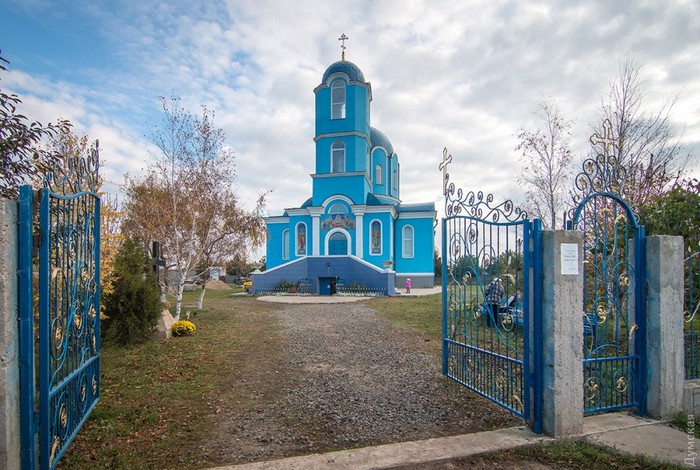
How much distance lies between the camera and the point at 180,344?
29.4 ft

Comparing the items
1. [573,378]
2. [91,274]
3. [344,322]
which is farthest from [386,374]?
[344,322]

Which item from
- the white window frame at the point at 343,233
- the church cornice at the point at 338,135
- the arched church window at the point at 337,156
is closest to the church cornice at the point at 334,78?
the church cornice at the point at 338,135

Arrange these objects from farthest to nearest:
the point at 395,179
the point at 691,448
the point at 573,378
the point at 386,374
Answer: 1. the point at 395,179
2. the point at 386,374
3. the point at 573,378
4. the point at 691,448

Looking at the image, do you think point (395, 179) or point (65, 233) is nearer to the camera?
point (65, 233)

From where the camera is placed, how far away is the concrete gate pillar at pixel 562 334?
13.4ft

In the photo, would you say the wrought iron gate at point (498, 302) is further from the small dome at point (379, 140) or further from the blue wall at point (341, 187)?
the small dome at point (379, 140)

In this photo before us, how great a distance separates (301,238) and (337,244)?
303cm

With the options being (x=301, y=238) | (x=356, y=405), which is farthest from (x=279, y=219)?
(x=356, y=405)

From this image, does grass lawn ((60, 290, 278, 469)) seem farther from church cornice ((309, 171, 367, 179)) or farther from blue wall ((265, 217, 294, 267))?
blue wall ((265, 217, 294, 267))

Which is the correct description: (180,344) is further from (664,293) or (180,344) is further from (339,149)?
(339,149)

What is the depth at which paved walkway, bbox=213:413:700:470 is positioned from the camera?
355 cm

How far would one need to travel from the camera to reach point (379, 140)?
34656 mm

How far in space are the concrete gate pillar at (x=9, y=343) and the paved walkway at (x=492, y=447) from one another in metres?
1.55

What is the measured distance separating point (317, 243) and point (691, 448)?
81.3 ft
